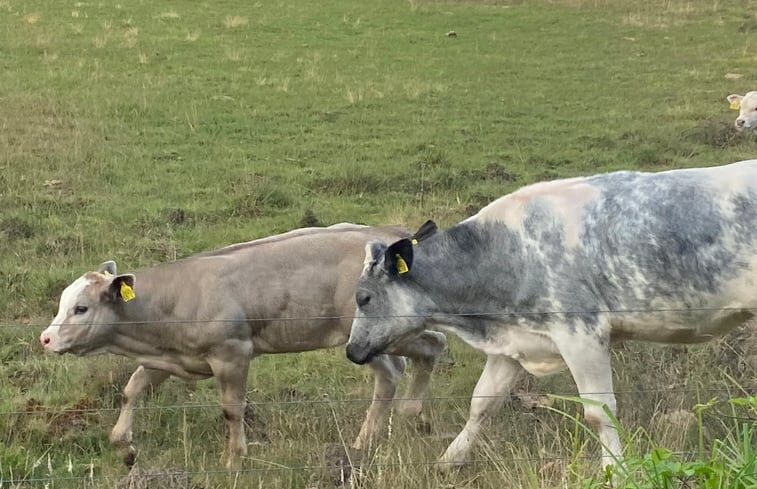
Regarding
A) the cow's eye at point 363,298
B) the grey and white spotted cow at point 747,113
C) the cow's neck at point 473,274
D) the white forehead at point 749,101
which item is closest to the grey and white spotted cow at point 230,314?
the cow's neck at point 473,274

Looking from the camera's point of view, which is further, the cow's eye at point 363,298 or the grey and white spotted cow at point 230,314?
the grey and white spotted cow at point 230,314

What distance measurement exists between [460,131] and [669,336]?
34.9 ft

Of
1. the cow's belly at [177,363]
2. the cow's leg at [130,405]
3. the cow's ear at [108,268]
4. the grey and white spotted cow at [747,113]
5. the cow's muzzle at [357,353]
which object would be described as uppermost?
the cow's ear at [108,268]

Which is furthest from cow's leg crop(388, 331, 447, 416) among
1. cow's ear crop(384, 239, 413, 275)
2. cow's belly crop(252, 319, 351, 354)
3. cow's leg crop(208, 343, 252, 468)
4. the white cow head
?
the white cow head

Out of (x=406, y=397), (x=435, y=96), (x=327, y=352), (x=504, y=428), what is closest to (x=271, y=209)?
(x=327, y=352)

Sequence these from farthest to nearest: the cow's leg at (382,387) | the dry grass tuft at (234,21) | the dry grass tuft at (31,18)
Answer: the dry grass tuft at (234,21) < the dry grass tuft at (31,18) < the cow's leg at (382,387)

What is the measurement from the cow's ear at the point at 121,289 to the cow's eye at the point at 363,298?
167 centimetres

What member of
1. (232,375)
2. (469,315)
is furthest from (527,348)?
(232,375)

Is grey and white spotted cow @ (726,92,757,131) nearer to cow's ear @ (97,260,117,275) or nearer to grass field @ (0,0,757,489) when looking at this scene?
grass field @ (0,0,757,489)

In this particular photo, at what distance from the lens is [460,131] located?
1692 centimetres

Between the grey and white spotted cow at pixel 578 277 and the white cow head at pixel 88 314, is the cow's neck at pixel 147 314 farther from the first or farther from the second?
the grey and white spotted cow at pixel 578 277

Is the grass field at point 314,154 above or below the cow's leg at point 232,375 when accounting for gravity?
below

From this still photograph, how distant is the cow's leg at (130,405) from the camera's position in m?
6.72

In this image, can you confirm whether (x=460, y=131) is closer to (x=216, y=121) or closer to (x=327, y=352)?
(x=216, y=121)
